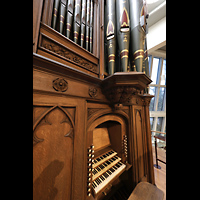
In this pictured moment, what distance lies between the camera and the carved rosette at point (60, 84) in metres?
0.60

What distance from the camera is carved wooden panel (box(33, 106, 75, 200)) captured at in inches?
19.9

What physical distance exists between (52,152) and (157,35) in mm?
4712

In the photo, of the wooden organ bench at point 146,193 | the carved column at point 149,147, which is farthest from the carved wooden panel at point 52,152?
the carved column at point 149,147

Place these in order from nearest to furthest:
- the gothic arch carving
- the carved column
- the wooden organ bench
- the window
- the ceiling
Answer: the gothic arch carving → the wooden organ bench → the carved column → the ceiling → the window

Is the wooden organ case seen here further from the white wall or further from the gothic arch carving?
the white wall

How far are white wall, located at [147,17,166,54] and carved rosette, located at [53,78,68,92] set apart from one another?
3.99 metres

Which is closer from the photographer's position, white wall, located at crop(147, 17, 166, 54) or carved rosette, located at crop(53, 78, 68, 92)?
carved rosette, located at crop(53, 78, 68, 92)

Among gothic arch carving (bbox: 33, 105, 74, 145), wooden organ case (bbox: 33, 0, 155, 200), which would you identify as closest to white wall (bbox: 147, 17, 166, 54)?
wooden organ case (bbox: 33, 0, 155, 200)

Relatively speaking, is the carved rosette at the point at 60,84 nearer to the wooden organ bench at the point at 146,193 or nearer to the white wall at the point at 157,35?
the wooden organ bench at the point at 146,193

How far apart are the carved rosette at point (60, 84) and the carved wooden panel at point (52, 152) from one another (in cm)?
15

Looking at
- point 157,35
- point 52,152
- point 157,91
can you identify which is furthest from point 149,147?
point 157,91
